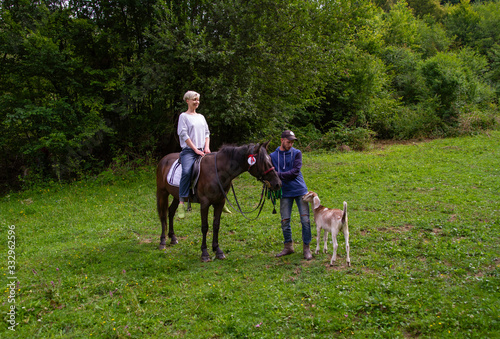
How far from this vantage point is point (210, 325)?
4.25 m

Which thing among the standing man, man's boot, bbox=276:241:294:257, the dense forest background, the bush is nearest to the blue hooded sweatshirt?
the standing man

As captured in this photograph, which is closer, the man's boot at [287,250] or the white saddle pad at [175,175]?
the man's boot at [287,250]

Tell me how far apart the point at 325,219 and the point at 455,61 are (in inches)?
929

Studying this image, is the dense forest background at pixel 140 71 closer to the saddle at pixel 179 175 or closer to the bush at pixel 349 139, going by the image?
the bush at pixel 349 139

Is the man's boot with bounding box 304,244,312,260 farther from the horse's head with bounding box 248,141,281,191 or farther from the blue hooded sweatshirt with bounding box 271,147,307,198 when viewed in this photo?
the horse's head with bounding box 248,141,281,191

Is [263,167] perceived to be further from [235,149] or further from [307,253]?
[307,253]

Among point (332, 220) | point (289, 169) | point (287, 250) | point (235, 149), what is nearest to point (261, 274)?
point (287, 250)

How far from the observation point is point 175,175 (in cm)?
693

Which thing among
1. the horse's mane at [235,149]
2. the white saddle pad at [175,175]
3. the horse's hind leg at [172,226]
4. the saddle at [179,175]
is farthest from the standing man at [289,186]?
the horse's hind leg at [172,226]

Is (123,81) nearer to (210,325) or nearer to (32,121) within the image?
(32,121)

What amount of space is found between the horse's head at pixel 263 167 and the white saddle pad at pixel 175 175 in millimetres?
1784

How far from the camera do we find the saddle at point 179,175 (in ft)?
21.4

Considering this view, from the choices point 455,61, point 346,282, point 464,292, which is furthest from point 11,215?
point 455,61

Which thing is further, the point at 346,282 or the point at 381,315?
the point at 346,282
